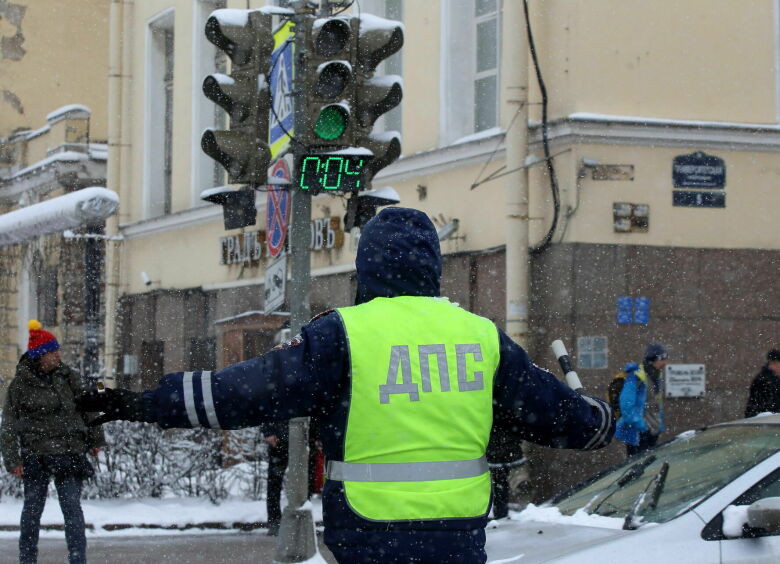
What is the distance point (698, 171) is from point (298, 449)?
6079 millimetres

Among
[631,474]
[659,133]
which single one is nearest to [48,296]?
[659,133]

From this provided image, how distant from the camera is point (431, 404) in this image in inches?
128

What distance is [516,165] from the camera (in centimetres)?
1270

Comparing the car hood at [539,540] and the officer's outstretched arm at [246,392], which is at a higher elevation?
the officer's outstretched arm at [246,392]

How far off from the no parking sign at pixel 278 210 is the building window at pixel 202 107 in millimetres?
10360

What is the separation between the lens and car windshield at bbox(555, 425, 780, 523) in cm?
517

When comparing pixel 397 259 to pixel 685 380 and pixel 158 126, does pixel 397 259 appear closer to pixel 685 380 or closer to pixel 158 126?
pixel 685 380

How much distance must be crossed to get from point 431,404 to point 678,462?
281cm

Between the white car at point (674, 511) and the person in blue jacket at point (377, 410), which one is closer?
the person in blue jacket at point (377, 410)

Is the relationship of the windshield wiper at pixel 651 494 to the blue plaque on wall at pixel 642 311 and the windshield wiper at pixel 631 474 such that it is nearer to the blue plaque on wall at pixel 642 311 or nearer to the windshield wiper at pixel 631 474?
the windshield wiper at pixel 631 474

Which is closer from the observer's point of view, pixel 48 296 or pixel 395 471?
pixel 395 471

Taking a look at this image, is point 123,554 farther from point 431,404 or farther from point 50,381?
point 431,404

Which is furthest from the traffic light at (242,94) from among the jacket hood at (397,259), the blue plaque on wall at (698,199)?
the blue plaque on wall at (698,199)

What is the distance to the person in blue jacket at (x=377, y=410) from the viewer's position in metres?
3.19
